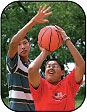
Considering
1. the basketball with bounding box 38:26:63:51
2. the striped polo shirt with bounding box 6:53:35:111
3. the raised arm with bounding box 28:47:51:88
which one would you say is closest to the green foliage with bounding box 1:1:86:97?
the striped polo shirt with bounding box 6:53:35:111

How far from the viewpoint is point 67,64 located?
338 inches

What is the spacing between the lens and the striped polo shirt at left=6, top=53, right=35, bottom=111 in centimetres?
299

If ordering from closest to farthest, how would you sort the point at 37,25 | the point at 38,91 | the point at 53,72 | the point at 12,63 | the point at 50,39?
the point at 38,91 < the point at 53,72 < the point at 50,39 < the point at 12,63 < the point at 37,25

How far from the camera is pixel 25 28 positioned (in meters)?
2.64

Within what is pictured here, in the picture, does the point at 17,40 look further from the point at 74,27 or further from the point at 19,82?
the point at 74,27

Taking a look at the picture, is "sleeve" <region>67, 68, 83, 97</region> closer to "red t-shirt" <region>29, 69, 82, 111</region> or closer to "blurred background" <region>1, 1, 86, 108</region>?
"red t-shirt" <region>29, 69, 82, 111</region>

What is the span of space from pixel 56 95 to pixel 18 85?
69 centimetres

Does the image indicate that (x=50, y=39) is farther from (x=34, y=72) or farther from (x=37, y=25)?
(x=37, y=25)

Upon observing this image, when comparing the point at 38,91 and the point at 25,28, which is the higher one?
the point at 25,28

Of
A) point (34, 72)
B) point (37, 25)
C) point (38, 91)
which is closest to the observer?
point (34, 72)

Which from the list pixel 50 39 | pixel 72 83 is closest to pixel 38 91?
pixel 72 83

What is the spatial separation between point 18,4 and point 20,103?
19.6 ft

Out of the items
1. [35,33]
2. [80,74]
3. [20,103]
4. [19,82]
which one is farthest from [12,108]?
[35,33]

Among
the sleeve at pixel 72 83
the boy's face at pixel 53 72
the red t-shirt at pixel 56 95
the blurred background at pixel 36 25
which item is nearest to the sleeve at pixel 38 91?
the red t-shirt at pixel 56 95
